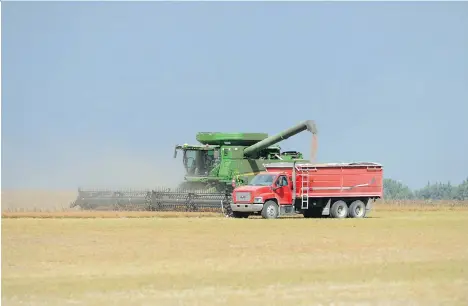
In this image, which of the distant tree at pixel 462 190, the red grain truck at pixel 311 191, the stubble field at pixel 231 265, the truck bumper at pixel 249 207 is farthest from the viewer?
the distant tree at pixel 462 190

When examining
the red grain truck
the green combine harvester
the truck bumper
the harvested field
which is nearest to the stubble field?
the harvested field

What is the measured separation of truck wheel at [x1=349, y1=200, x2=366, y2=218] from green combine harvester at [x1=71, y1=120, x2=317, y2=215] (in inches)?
277

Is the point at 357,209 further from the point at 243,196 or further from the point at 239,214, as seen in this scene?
the point at 243,196

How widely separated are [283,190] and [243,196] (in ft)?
6.15

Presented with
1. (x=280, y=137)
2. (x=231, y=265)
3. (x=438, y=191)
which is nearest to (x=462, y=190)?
(x=438, y=191)

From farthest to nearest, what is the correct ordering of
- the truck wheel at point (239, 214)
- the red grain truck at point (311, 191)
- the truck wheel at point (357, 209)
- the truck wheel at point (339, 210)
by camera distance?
1. the truck wheel at point (357, 209)
2. the truck wheel at point (339, 210)
3. the truck wheel at point (239, 214)
4. the red grain truck at point (311, 191)

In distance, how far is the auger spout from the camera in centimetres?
5291

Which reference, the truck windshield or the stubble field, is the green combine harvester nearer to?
the truck windshield

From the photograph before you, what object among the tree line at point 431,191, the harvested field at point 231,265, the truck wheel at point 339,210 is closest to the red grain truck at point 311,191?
the truck wheel at point 339,210

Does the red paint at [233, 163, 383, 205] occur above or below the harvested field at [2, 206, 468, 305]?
above

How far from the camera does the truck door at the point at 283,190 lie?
43.3 m

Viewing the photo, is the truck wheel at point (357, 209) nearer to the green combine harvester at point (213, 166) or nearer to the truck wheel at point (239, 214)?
the truck wheel at point (239, 214)

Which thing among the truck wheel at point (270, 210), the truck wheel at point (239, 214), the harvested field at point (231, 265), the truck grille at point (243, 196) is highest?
the truck grille at point (243, 196)

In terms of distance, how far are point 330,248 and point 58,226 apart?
1149cm
